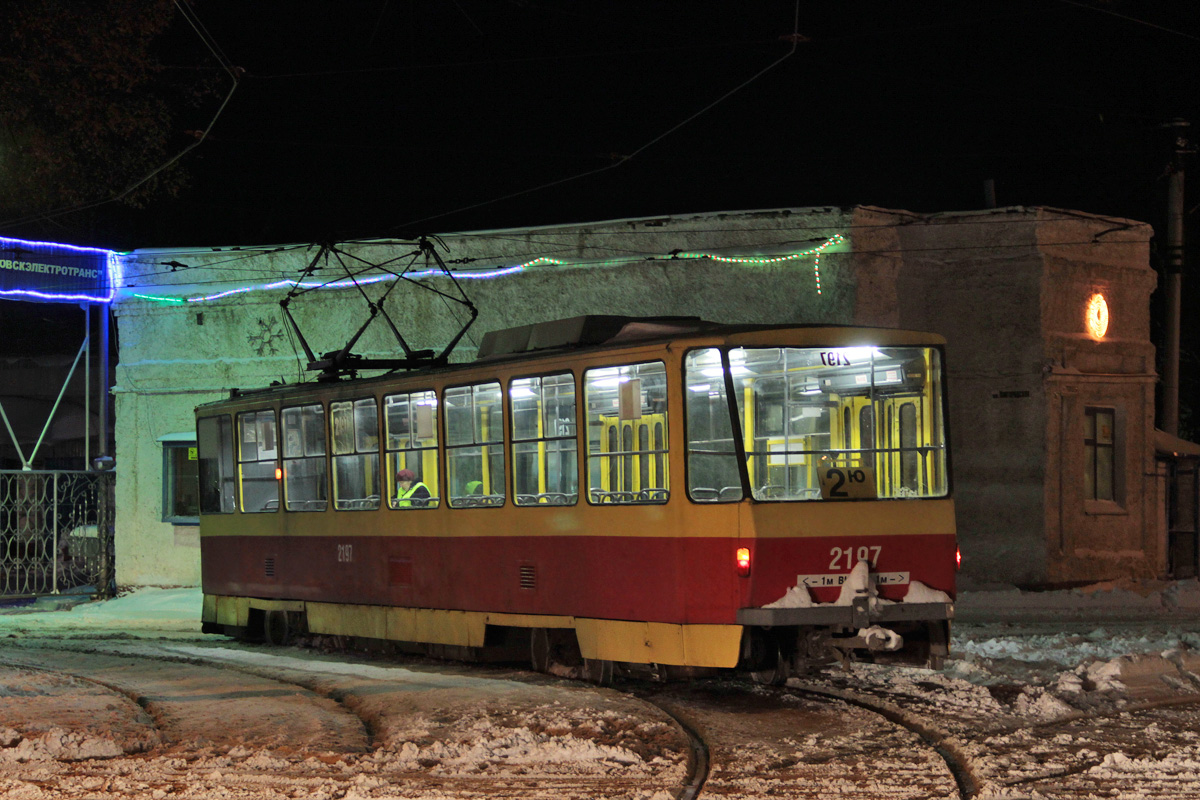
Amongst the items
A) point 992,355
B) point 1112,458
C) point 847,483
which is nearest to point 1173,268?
point 1112,458

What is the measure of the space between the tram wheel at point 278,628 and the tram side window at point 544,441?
5.16m

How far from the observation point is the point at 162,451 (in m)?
22.9

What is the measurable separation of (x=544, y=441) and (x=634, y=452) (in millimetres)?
1088

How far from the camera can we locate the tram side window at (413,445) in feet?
42.9

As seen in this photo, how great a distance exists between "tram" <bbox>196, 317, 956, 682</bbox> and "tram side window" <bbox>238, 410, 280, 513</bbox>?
2742 millimetres

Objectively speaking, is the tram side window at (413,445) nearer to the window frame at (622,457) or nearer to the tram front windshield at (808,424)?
the window frame at (622,457)

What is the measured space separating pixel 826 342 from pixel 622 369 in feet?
5.24

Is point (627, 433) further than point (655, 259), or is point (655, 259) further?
point (655, 259)

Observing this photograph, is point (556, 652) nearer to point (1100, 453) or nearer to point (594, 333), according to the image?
point (594, 333)

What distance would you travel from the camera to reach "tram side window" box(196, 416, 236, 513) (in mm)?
16609

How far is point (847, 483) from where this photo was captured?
10469 mm

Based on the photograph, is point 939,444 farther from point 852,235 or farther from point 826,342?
point 852,235

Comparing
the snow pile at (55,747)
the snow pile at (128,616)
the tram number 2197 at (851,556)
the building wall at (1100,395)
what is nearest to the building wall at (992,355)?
the building wall at (1100,395)

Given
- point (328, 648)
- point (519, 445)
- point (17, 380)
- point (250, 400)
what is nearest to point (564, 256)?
point (250, 400)
